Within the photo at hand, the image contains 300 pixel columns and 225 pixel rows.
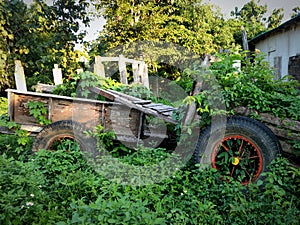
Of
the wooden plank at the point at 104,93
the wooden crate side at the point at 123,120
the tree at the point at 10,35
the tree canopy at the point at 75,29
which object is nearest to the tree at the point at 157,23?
the tree canopy at the point at 75,29

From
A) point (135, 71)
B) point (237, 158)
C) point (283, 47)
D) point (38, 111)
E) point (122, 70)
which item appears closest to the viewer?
point (237, 158)

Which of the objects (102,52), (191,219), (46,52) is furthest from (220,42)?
(191,219)

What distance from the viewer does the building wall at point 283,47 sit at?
10.9 meters

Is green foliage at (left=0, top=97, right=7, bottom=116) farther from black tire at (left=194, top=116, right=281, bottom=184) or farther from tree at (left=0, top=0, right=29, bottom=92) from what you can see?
black tire at (left=194, top=116, right=281, bottom=184)

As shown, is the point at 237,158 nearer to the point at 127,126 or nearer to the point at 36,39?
the point at 127,126

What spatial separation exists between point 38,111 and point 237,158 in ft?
10.7

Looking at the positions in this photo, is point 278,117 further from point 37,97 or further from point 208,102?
point 37,97

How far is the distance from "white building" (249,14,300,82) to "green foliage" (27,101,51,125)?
28.8 feet

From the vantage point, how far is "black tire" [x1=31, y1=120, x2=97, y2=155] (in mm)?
4609

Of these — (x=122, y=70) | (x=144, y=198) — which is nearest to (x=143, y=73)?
(x=122, y=70)

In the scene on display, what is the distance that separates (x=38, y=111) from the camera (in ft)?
15.6

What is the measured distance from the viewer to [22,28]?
11641mm

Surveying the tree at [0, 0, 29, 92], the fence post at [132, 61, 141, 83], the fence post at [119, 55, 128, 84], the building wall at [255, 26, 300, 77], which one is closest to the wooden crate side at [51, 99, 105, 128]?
the fence post at [119, 55, 128, 84]

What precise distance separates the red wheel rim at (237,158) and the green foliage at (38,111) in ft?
9.47
